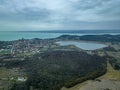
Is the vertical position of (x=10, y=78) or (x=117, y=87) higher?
(x=117, y=87)

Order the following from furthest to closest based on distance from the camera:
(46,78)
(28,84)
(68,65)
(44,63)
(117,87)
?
(44,63), (68,65), (46,78), (28,84), (117,87)

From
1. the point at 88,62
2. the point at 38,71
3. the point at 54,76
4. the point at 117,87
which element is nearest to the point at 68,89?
the point at 117,87

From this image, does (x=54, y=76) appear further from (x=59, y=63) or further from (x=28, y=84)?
(x=59, y=63)

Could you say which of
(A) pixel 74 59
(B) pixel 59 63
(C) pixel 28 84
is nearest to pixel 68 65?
(B) pixel 59 63

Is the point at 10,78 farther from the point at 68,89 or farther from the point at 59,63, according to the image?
the point at 68,89

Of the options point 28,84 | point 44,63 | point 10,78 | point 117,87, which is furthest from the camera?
point 44,63

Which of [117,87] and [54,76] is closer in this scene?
[117,87]
